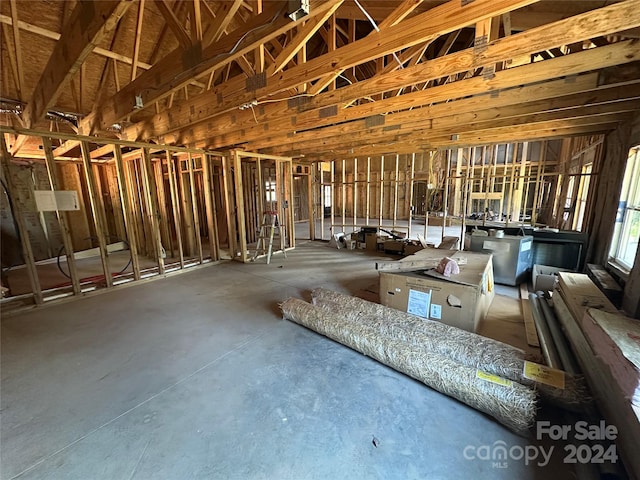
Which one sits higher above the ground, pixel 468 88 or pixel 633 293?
pixel 468 88

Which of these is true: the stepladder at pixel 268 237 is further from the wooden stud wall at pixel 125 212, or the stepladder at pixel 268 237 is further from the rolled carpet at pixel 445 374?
the rolled carpet at pixel 445 374

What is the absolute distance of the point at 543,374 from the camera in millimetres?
1673

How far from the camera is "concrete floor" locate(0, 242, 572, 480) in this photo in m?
1.41

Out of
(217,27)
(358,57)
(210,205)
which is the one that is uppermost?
(217,27)

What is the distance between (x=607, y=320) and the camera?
1718mm

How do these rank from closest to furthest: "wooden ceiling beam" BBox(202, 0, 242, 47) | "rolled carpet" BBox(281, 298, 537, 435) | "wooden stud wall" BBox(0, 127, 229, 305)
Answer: "rolled carpet" BBox(281, 298, 537, 435) → "wooden ceiling beam" BBox(202, 0, 242, 47) → "wooden stud wall" BBox(0, 127, 229, 305)

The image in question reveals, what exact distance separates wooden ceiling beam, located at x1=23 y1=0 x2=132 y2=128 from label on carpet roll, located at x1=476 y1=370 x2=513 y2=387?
11.1 ft

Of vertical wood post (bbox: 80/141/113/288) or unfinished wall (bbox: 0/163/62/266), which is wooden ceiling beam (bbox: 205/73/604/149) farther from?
unfinished wall (bbox: 0/163/62/266)

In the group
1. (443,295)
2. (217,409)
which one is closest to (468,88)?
(443,295)

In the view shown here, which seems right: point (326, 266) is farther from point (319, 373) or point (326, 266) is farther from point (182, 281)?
point (319, 373)

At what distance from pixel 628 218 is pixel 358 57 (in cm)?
407

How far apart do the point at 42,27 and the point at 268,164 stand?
17.7 feet

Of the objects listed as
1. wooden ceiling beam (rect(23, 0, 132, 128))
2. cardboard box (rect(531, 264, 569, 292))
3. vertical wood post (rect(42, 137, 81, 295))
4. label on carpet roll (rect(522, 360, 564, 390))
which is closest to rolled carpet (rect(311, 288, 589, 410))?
label on carpet roll (rect(522, 360, 564, 390))

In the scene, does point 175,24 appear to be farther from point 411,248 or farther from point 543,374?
point 411,248
